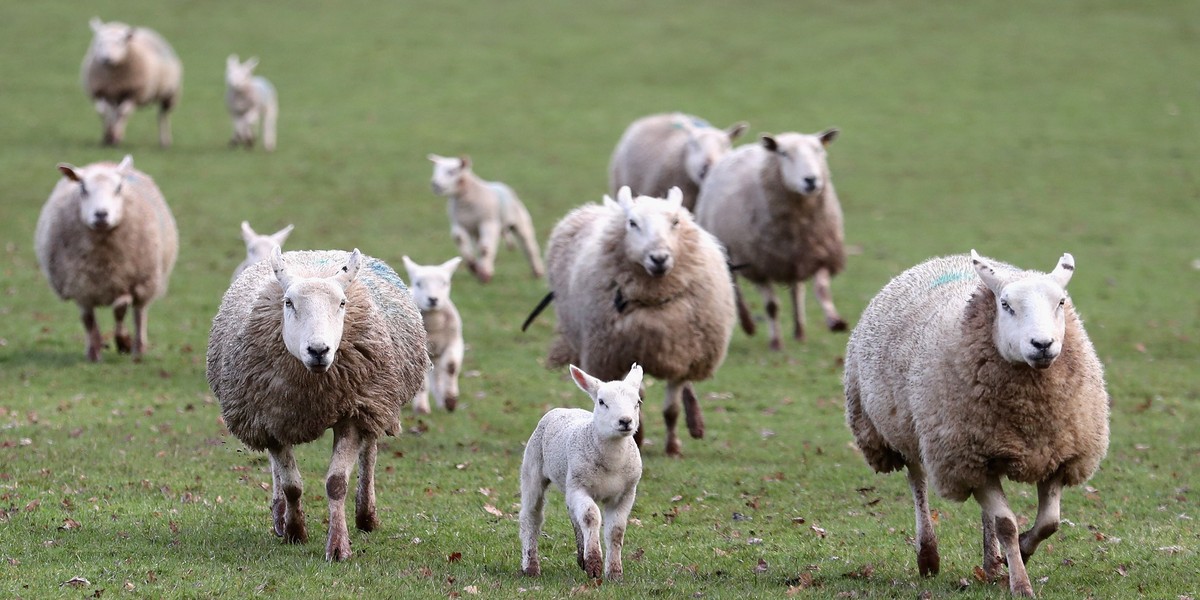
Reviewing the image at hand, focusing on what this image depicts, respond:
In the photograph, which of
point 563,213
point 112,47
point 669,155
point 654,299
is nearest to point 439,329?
point 654,299

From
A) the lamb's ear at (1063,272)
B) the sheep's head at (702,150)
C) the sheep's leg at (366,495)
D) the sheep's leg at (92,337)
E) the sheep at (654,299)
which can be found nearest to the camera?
the lamb's ear at (1063,272)

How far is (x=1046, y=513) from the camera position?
7082 millimetres

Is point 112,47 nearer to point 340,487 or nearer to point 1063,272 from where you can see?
point 340,487

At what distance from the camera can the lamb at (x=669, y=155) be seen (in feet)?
58.1

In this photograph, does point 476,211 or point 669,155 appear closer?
point 476,211

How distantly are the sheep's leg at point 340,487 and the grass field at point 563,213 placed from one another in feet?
0.88

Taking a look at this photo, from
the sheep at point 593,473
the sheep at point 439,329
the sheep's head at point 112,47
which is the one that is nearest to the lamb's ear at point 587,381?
the sheep at point 593,473

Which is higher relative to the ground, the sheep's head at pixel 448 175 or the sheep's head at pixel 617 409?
the sheep's head at pixel 617 409

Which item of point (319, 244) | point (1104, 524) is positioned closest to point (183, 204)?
point (319, 244)

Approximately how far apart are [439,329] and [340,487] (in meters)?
4.60

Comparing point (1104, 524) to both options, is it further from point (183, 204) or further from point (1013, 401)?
point (183, 204)

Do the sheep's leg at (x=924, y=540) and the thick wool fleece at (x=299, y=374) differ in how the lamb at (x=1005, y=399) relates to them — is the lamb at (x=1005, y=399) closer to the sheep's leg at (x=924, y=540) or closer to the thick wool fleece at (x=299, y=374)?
the sheep's leg at (x=924, y=540)

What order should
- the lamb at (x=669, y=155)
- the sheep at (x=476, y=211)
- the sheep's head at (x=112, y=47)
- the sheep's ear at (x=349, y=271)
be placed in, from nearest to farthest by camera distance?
the sheep's ear at (x=349, y=271), the lamb at (x=669, y=155), the sheep at (x=476, y=211), the sheep's head at (x=112, y=47)

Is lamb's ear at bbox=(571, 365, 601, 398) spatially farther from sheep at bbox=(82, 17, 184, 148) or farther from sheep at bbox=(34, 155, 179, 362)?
sheep at bbox=(82, 17, 184, 148)
